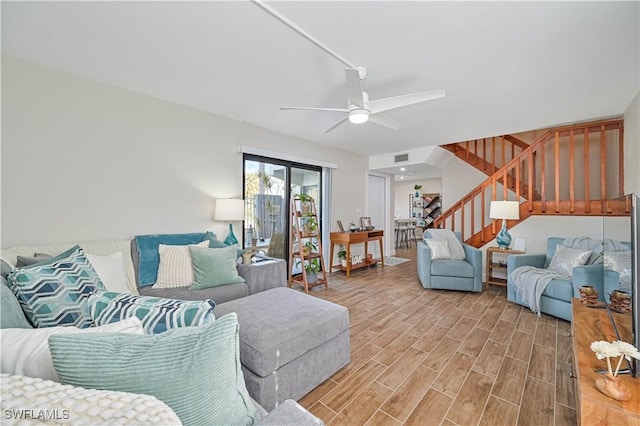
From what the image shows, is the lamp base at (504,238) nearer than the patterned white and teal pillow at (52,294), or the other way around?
the patterned white and teal pillow at (52,294)

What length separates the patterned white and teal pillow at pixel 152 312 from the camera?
885 mm

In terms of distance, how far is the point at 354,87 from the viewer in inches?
76.8

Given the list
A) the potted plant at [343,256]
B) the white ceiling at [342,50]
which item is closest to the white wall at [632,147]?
the white ceiling at [342,50]

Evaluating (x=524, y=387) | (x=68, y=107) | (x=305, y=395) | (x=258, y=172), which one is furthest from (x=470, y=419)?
(x=68, y=107)

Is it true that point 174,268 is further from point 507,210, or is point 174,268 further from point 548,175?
point 548,175

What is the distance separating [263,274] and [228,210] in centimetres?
93

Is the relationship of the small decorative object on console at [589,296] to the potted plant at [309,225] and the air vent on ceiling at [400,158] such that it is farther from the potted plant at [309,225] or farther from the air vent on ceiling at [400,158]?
the air vent on ceiling at [400,158]

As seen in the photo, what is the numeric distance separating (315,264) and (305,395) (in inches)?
100

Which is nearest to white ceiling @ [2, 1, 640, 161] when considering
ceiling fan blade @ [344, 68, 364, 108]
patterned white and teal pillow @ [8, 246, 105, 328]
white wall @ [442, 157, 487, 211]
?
ceiling fan blade @ [344, 68, 364, 108]

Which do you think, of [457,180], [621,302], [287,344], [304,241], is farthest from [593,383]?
[457,180]

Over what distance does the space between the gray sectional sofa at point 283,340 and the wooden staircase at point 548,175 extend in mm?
3675

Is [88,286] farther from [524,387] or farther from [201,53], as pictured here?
[524,387]

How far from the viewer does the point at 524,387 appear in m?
1.80

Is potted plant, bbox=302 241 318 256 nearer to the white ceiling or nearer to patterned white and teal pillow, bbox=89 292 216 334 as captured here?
the white ceiling
